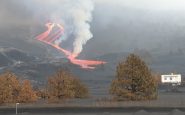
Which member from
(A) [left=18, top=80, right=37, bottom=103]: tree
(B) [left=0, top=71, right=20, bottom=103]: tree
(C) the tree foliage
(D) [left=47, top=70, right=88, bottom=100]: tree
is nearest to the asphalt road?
(B) [left=0, top=71, right=20, bottom=103]: tree

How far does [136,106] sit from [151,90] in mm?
26303

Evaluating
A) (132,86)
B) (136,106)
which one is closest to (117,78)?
(132,86)

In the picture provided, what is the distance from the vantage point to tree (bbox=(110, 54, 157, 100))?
10475cm

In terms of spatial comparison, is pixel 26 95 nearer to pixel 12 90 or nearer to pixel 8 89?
pixel 12 90

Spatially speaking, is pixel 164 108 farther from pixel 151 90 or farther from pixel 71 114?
pixel 151 90

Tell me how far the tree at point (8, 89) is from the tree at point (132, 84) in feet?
97.2

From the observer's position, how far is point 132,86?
106438mm

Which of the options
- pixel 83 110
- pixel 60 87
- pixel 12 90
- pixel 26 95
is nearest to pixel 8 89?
pixel 12 90

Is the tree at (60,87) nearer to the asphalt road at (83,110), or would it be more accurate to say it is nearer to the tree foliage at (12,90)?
the tree foliage at (12,90)

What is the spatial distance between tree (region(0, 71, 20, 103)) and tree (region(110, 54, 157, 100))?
29635 mm

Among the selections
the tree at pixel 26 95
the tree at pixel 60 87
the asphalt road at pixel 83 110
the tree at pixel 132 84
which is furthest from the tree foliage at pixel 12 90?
the asphalt road at pixel 83 110

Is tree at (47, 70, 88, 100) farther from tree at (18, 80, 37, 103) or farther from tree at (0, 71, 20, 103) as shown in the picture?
tree at (0, 71, 20, 103)

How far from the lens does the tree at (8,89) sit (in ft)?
370

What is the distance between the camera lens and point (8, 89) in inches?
4584
